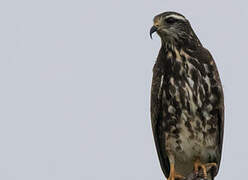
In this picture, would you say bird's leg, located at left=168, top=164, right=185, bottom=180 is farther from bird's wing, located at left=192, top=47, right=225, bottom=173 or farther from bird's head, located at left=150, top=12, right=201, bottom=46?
bird's head, located at left=150, top=12, right=201, bottom=46

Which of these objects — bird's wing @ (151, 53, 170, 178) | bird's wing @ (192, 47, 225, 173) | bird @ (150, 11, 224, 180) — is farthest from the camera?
bird's wing @ (151, 53, 170, 178)

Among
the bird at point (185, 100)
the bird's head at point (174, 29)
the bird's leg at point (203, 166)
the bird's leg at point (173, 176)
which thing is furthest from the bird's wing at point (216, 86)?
the bird's leg at point (173, 176)

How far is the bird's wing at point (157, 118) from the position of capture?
9.32m

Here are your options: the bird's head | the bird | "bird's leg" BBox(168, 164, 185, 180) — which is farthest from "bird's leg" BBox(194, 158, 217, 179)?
the bird's head

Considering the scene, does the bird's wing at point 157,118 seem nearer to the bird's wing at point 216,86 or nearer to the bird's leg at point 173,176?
the bird's leg at point 173,176

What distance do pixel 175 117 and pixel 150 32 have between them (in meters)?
1.26

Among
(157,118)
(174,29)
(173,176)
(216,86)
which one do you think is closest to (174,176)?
(173,176)

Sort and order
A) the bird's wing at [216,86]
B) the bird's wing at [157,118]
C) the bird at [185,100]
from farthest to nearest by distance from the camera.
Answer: the bird's wing at [157,118], the bird's wing at [216,86], the bird at [185,100]

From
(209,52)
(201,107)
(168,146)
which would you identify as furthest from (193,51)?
(168,146)

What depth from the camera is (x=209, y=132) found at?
9250mm

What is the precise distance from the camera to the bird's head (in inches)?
358

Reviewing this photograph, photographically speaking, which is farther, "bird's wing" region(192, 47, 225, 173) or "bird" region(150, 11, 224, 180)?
"bird's wing" region(192, 47, 225, 173)

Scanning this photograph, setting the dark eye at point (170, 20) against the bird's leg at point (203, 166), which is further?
the bird's leg at point (203, 166)

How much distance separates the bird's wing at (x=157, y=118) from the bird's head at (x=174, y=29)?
1.55ft
